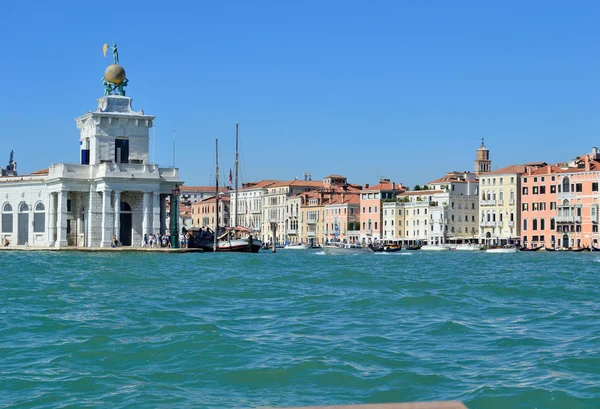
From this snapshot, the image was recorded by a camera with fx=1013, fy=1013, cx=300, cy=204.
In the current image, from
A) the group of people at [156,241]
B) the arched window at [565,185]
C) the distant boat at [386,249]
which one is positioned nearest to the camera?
the group of people at [156,241]

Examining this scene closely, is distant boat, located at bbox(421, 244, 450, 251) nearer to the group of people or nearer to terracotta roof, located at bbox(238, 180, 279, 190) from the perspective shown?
terracotta roof, located at bbox(238, 180, 279, 190)

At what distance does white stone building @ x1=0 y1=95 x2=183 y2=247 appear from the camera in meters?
50.5

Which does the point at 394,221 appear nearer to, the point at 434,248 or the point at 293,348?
the point at 434,248

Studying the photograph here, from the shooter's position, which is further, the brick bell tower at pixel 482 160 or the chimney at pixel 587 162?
the brick bell tower at pixel 482 160

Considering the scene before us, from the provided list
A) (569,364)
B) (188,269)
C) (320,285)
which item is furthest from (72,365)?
(188,269)

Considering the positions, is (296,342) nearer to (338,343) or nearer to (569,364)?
(338,343)

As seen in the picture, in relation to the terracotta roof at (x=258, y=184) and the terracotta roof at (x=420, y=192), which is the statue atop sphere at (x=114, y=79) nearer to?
the terracotta roof at (x=420, y=192)

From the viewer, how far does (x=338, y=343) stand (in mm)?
12008

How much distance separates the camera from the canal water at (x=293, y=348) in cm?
911

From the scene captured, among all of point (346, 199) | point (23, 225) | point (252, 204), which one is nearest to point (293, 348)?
point (23, 225)

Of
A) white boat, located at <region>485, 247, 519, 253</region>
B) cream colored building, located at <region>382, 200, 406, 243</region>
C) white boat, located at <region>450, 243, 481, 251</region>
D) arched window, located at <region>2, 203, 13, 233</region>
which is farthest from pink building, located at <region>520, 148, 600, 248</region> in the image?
arched window, located at <region>2, 203, 13, 233</region>

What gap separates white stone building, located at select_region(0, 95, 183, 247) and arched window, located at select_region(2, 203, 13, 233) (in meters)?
1.47

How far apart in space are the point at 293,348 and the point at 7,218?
47749 mm

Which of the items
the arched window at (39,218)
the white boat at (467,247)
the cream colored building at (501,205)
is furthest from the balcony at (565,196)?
the arched window at (39,218)
